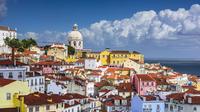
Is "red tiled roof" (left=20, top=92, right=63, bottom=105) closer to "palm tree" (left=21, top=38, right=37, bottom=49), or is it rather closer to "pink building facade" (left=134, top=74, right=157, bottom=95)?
"pink building facade" (left=134, top=74, right=157, bottom=95)

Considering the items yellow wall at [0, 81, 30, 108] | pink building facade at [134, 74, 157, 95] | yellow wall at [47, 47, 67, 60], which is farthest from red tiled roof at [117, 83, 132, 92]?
yellow wall at [47, 47, 67, 60]

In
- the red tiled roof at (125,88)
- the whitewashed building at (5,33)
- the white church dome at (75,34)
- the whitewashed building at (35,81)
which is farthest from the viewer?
the white church dome at (75,34)

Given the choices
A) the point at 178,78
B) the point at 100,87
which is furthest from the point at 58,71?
the point at 178,78

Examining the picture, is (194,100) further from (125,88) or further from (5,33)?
(5,33)

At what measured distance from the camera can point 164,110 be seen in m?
71.0

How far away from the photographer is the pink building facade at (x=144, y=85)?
299ft

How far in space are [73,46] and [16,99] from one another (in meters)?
131

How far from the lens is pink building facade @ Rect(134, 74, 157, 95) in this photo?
9125 centimetres

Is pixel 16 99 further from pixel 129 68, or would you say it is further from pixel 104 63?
pixel 104 63

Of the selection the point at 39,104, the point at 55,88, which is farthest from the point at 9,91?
the point at 55,88

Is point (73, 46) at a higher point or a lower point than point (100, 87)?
higher

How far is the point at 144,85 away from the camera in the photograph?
92875 mm

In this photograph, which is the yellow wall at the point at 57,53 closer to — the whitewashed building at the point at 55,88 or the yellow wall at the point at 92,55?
the yellow wall at the point at 92,55

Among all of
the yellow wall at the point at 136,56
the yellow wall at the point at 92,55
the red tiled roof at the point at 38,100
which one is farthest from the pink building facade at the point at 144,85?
the yellow wall at the point at 92,55
